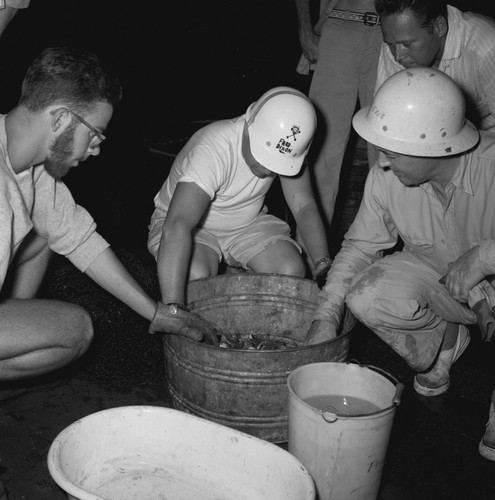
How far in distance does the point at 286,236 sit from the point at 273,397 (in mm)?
1205

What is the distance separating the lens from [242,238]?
3.59 metres

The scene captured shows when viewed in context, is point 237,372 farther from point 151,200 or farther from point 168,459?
point 151,200

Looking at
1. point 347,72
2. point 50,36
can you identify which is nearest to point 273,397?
point 347,72

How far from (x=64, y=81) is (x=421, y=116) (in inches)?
54.2

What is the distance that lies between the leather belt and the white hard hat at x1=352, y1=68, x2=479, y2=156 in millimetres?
1502

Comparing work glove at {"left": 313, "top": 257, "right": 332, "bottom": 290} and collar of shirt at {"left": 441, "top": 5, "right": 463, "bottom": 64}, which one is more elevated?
collar of shirt at {"left": 441, "top": 5, "right": 463, "bottom": 64}

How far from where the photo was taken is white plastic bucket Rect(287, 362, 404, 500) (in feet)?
7.02

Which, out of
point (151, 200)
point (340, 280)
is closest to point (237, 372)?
point (340, 280)

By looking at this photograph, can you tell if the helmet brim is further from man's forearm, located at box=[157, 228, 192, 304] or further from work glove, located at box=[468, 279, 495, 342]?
man's forearm, located at box=[157, 228, 192, 304]

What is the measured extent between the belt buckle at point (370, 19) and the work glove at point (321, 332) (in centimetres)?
209

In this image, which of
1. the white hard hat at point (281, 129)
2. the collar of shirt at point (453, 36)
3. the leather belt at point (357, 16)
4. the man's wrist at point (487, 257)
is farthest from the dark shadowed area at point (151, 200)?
the collar of shirt at point (453, 36)

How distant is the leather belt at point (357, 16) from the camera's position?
3914 mm

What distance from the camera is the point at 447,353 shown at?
3246 mm

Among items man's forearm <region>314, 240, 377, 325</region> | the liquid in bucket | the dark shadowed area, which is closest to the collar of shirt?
man's forearm <region>314, 240, 377, 325</region>
